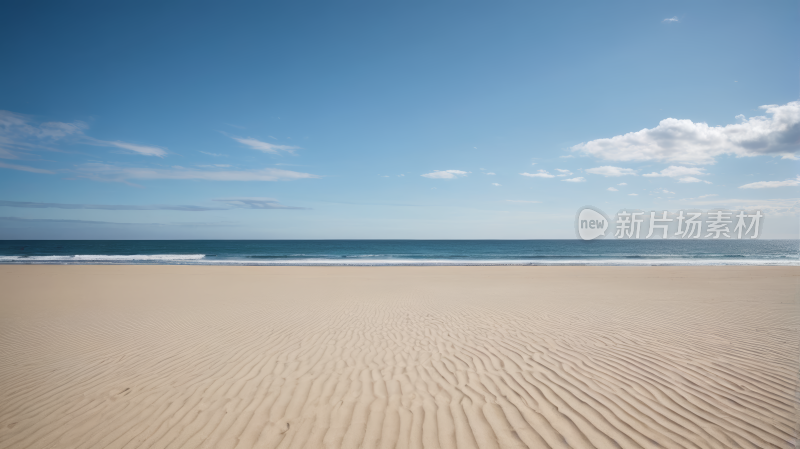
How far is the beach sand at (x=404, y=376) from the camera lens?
12.4 ft

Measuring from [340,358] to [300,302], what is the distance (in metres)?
6.88

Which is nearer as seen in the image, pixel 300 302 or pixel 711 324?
pixel 711 324

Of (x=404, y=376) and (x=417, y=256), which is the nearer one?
(x=404, y=376)

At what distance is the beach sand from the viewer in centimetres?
379

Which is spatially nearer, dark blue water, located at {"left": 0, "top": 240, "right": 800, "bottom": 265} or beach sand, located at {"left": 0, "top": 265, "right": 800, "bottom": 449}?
beach sand, located at {"left": 0, "top": 265, "right": 800, "bottom": 449}

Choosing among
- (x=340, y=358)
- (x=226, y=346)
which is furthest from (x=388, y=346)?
(x=226, y=346)

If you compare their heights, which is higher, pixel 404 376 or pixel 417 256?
pixel 404 376

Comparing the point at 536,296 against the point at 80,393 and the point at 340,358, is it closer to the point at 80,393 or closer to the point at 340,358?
the point at 340,358

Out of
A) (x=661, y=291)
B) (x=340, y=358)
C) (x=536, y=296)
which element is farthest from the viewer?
(x=661, y=291)

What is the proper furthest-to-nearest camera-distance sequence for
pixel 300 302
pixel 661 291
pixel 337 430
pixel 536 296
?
pixel 661 291 < pixel 536 296 < pixel 300 302 < pixel 337 430

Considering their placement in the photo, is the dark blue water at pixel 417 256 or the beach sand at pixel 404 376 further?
the dark blue water at pixel 417 256

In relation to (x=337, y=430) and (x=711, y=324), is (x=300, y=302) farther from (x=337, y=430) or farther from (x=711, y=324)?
(x=711, y=324)

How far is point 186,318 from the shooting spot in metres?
10.0

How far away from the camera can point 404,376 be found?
536 centimetres
